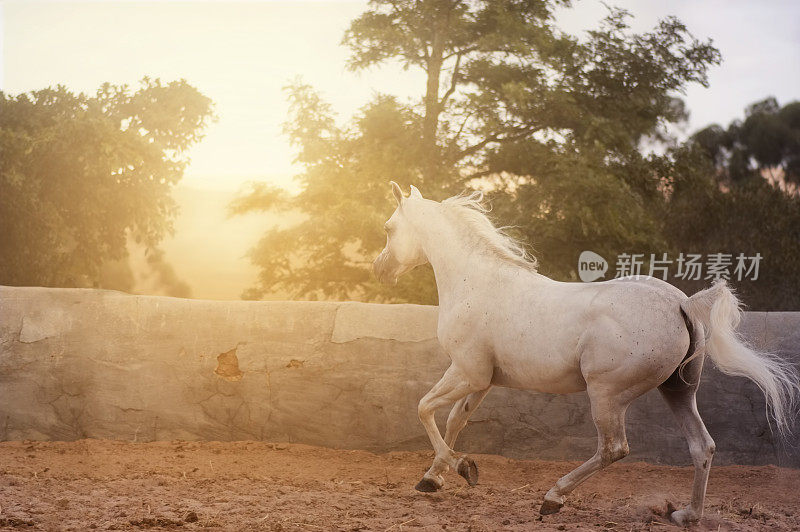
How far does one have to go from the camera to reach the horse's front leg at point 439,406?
4.10 m

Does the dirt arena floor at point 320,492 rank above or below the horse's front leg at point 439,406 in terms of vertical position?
below

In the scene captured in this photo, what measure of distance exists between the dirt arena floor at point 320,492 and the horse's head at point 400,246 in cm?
127

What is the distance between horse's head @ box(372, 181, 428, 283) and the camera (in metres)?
4.70

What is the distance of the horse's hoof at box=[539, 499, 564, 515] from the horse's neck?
3.72ft

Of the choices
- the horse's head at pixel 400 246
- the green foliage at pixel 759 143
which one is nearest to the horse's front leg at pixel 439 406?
the horse's head at pixel 400 246

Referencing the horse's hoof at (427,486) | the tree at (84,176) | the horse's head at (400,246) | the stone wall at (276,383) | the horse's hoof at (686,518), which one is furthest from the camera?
the tree at (84,176)

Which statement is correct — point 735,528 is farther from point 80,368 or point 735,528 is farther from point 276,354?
point 80,368

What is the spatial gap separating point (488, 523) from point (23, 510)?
2182mm

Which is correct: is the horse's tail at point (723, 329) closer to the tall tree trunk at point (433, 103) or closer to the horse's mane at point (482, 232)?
the horse's mane at point (482, 232)

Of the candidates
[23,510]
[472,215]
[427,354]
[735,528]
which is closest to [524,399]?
[427,354]

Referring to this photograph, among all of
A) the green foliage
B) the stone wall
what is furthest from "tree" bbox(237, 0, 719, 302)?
the green foliage

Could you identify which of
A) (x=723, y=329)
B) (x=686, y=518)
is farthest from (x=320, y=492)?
(x=723, y=329)

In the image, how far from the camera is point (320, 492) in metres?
4.31

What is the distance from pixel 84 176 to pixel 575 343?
34.3 ft
